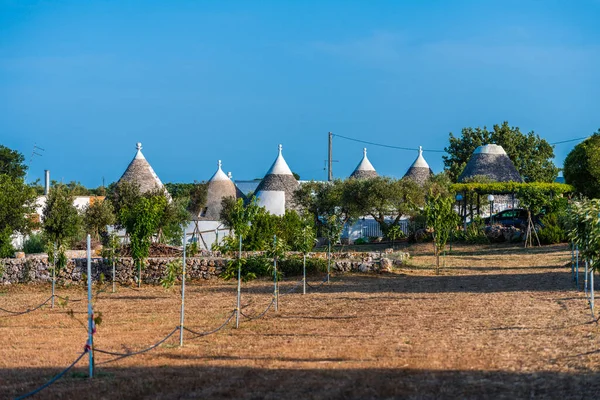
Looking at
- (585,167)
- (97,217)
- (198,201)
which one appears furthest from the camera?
(198,201)

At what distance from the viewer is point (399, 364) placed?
9.43m

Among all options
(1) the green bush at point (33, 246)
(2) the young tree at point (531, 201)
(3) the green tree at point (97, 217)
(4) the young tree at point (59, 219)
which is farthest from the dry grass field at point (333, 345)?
(2) the young tree at point (531, 201)

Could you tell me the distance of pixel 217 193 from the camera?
4669cm

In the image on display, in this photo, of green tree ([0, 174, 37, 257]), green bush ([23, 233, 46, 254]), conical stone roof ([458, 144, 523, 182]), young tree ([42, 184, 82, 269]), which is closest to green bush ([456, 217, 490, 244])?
conical stone roof ([458, 144, 523, 182])

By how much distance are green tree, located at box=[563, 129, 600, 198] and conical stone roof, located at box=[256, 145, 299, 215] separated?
14.2 metres

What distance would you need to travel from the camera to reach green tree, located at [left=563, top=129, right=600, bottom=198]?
3722 cm

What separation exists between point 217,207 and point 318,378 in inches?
1483

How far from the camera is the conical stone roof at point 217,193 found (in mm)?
46031

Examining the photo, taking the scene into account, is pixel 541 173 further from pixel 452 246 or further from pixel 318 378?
pixel 318 378

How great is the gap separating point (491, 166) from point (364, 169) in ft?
25.8

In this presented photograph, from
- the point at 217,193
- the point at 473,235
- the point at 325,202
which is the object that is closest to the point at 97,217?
the point at 325,202

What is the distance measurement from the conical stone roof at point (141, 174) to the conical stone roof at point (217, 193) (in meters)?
6.94

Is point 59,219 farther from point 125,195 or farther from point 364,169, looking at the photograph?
point 364,169

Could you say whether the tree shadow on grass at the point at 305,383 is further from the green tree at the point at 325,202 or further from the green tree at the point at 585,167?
the green tree at the point at 585,167
